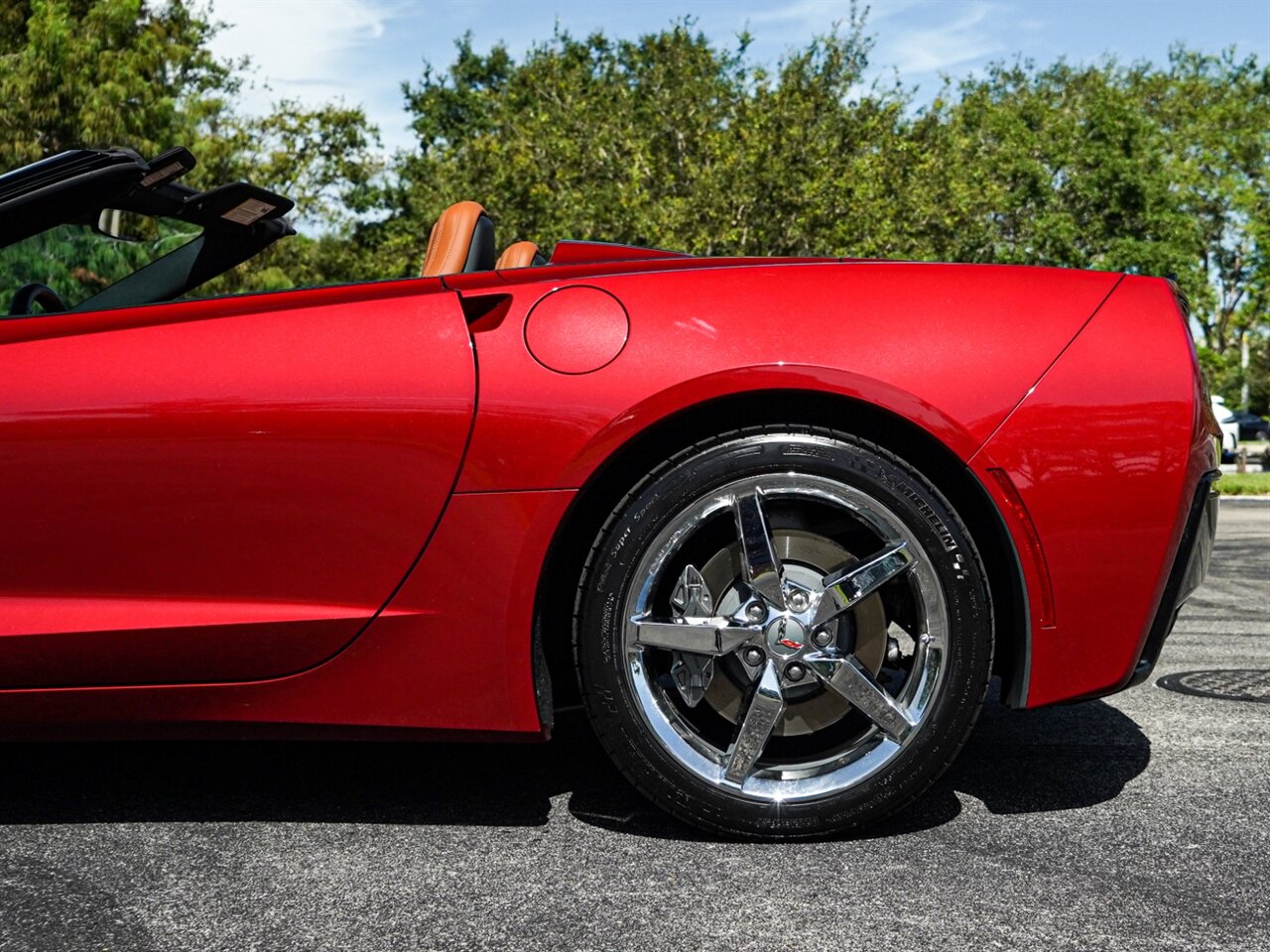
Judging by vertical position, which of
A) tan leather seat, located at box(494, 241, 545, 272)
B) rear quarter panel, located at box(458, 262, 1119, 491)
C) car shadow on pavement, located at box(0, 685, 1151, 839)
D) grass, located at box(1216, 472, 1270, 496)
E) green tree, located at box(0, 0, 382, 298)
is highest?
green tree, located at box(0, 0, 382, 298)

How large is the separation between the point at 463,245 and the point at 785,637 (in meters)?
1.31

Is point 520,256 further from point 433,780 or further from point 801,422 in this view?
point 433,780

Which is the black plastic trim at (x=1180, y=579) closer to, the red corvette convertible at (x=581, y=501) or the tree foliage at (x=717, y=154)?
the red corvette convertible at (x=581, y=501)

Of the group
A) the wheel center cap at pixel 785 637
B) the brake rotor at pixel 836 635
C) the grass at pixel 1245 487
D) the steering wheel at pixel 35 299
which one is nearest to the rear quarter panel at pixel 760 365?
the brake rotor at pixel 836 635

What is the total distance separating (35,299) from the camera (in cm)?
308

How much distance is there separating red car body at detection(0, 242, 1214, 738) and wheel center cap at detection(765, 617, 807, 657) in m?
0.41

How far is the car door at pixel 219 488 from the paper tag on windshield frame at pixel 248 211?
2.35 feet

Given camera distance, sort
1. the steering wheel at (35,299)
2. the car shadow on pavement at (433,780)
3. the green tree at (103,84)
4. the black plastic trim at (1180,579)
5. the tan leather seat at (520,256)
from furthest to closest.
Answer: the green tree at (103,84), the tan leather seat at (520,256), the steering wheel at (35,299), the car shadow on pavement at (433,780), the black plastic trim at (1180,579)

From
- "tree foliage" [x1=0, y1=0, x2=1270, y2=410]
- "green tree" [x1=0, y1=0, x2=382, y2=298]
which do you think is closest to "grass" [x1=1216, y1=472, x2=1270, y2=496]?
"tree foliage" [x1=0, y1=0, x2=1270, y2=410]

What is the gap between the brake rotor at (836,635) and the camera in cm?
253

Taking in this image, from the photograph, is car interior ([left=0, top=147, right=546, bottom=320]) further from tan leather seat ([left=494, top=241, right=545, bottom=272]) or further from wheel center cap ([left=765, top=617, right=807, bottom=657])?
wheel center cap ([left=765, top=617, right=807, bottom=657])

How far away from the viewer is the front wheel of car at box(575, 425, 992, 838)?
8.02 ft

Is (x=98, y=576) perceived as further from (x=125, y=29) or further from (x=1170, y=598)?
(x=125, y=29)

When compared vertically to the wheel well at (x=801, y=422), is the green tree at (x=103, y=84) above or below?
above
